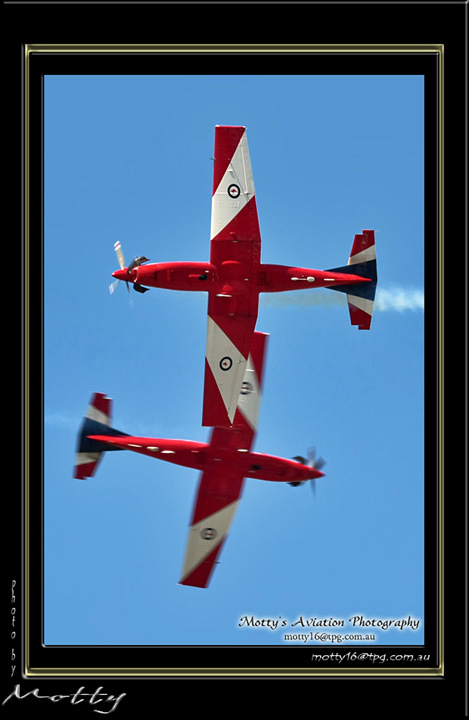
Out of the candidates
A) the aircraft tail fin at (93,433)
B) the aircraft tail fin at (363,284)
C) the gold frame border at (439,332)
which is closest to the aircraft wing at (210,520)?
the aircraft tail fin at (93,433)

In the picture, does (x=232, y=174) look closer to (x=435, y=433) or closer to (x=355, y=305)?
(x=355, y=305)

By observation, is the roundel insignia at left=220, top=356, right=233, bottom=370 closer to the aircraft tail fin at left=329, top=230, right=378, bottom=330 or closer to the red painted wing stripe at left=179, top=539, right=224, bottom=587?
the aircraft tail fin at left=329, top=230, right=378, bottom=330

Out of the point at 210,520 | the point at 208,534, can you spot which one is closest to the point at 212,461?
the point at 210,520

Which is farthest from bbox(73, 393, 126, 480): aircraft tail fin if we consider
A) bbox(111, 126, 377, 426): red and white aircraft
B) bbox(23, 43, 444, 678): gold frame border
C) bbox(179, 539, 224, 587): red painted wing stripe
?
bbox(23, 43, 444, 678): gold frame border

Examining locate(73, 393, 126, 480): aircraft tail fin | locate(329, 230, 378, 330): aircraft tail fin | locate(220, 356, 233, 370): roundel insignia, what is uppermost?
locate(329, 230, 378, 330): aircraft tail fin

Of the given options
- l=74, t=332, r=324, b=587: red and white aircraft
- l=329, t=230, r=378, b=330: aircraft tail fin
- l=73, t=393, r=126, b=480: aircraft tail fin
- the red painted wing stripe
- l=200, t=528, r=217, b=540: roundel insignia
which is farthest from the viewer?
l=200, t=528, r=217, b=540: roundel insignia

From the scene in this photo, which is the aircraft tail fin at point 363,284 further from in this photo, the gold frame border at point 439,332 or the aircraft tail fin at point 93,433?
the aircraft tail fin at point 93,433

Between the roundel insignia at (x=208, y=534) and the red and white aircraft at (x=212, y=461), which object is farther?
the roundel insignia at (x=208, y=534)
